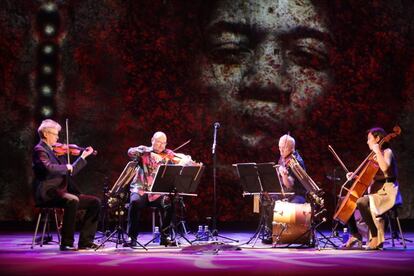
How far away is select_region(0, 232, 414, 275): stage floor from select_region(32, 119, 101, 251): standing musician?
255 mm

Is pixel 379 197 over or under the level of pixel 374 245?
over

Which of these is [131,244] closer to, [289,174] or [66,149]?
[66,149]

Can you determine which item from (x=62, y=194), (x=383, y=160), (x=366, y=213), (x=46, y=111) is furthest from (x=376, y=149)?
(x=46, y=111)

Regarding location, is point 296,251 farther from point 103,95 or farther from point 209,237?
point 103,95

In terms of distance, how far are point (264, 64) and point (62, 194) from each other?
5.02m

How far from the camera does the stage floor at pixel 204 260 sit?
15.7 ft

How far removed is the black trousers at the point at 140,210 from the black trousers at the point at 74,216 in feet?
1.41

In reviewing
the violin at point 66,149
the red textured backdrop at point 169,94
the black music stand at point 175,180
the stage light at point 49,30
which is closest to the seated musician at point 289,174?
the black music stand at point 175,180

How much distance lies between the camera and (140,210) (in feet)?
23.4

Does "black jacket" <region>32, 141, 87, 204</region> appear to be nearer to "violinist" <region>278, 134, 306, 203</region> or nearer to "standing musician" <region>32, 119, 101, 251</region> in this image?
"standing musician" <region>32, 119, 101, 251</region>

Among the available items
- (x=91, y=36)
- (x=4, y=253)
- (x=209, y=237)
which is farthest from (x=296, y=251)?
(x=91, y=36)

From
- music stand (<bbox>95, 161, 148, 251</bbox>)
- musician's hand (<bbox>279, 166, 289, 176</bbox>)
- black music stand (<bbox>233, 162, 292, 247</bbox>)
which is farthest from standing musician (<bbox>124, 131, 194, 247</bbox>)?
musician's hand (<bbox>279, 166, 289, 176</bbox>)

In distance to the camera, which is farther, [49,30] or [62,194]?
[49,30]

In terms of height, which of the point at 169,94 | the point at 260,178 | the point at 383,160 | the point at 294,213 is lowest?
the point at 294,213
